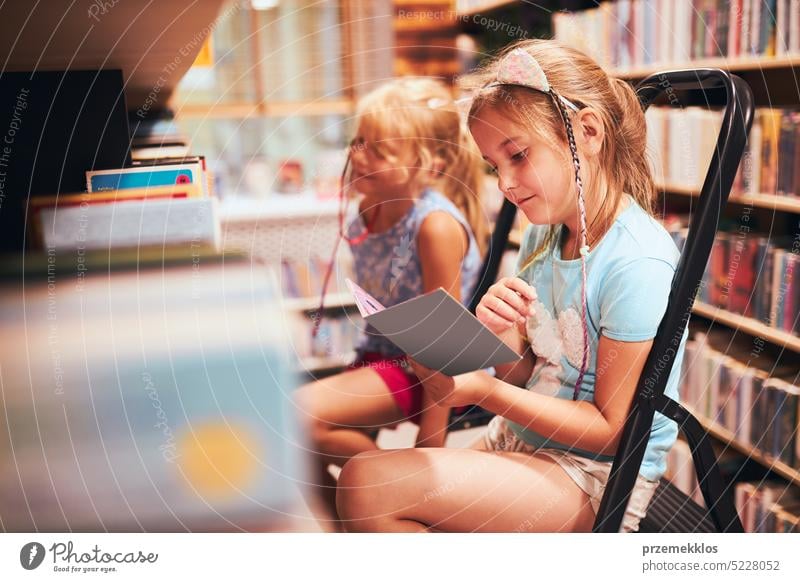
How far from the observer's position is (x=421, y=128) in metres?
1.29

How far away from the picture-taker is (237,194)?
261 cm

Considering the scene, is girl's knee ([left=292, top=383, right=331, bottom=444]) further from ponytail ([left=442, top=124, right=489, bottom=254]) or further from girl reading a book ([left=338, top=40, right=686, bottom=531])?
ponytail ([left=442, top=124, right=489, bottom=254])

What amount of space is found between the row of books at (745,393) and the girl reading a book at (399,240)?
0.72 meters

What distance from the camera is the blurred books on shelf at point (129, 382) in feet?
2.93

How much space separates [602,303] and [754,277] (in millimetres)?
924

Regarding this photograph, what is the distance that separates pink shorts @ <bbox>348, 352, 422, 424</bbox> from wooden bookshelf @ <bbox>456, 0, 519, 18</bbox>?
3.83 feet

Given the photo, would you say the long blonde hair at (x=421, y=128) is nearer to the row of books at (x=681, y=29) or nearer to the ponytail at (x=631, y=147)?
the row of books at (x=681, y=29)

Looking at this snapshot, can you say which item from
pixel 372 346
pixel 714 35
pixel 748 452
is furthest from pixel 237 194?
pixel 748 452

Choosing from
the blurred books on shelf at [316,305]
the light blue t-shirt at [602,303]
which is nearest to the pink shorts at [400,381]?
the light blue t-shirt at [602,303]

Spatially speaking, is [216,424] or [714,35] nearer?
[216,424]

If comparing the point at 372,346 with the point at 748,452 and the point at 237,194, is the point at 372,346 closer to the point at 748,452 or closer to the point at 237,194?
the point at 748,452

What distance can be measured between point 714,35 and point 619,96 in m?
0.89

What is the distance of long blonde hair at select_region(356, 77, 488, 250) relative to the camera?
128 centimetres
